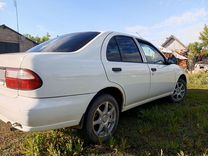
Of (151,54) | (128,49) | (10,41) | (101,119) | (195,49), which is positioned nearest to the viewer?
(101,119)

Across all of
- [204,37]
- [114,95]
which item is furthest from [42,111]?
[204,37]

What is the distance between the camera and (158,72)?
167 inches

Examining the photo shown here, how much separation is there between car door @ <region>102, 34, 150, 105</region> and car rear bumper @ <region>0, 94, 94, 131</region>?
67 centimetres

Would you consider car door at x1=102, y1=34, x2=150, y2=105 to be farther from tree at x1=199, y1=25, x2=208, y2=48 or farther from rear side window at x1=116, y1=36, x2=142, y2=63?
tree at x1=199, y1=25, x2=208, y2=48

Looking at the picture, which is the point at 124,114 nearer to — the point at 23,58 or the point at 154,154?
the point at 154,154

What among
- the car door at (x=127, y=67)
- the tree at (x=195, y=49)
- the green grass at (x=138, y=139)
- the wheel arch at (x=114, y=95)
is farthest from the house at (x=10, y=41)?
the wheel arch at (x=114, y=95)

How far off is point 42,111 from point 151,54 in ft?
8.95

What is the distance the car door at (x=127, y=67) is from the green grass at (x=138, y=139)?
0.48 meters

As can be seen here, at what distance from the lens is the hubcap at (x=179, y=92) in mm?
5262

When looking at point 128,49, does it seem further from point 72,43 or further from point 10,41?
point 10,41

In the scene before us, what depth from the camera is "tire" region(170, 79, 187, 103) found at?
523 centimetres

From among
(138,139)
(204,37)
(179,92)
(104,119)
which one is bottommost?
(138,139)

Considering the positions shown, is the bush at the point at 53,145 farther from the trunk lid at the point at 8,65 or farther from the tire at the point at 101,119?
the trunk lid at the point at 8,65

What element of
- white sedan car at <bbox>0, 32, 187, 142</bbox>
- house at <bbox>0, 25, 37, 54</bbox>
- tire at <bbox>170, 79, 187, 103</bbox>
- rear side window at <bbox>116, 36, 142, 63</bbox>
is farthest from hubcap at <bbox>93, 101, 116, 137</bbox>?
house at <bbox>0, 25, 37, 54</bbox>
